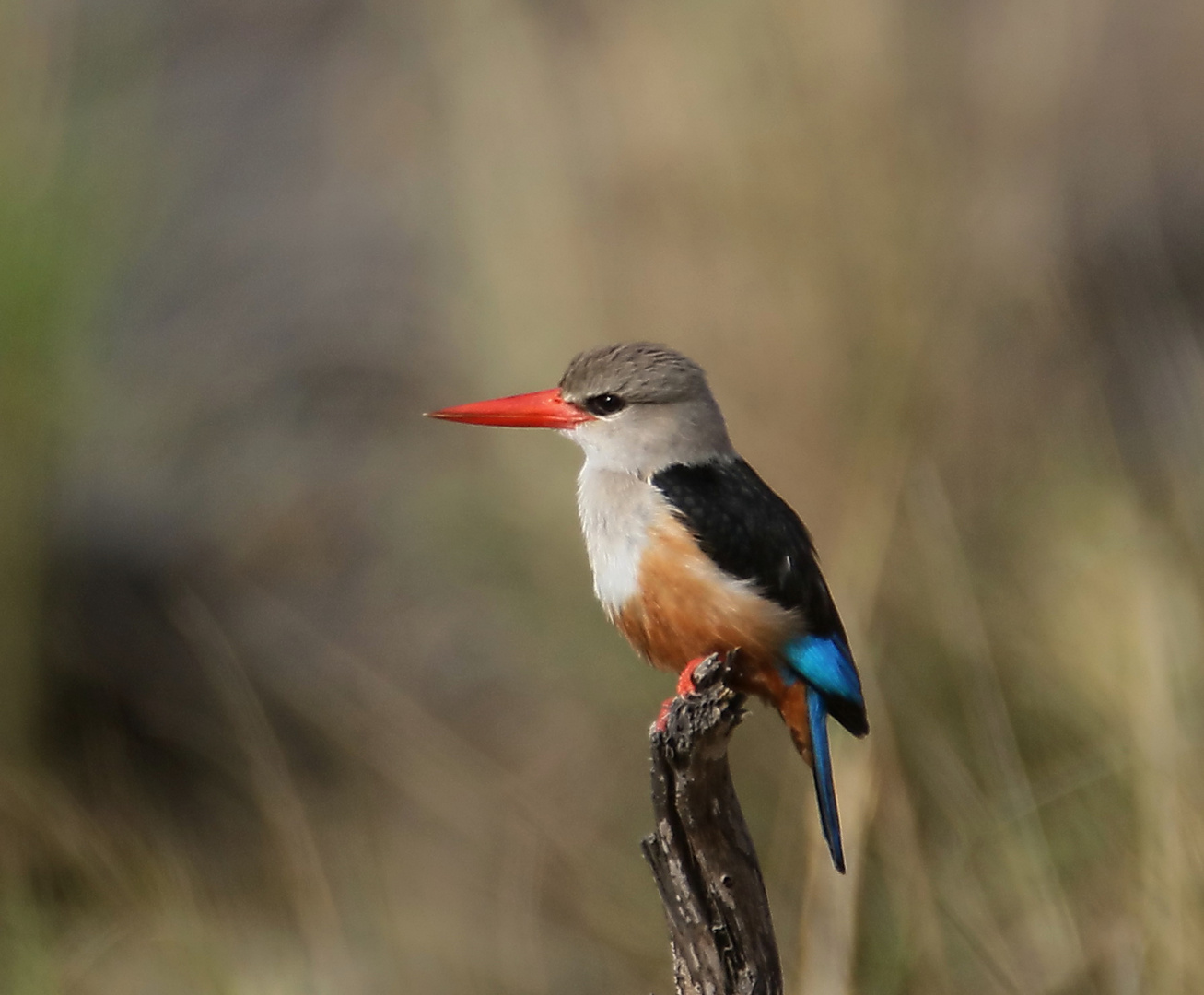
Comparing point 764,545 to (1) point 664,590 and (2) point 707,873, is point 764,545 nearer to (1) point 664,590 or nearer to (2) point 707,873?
(1) point 664,590

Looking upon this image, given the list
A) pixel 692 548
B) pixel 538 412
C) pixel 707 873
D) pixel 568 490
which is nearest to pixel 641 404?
pixel 538 412

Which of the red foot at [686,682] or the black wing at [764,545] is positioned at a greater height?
the black wing at [764,545]

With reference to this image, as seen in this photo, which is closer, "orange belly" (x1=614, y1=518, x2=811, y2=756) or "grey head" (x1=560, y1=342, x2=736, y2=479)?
"orange belly" (x1=614, y1=518, x2=811, y2=756)

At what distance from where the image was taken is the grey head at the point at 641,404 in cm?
304

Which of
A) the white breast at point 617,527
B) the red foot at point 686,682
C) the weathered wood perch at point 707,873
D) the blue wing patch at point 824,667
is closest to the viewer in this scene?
the weathered wood perch at point 707,873

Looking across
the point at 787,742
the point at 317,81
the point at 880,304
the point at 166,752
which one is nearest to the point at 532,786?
the point at 787,742

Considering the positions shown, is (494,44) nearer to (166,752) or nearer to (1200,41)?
(166,752)

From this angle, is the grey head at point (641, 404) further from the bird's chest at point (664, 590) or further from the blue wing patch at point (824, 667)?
the blue wing patch at point (824, 667)

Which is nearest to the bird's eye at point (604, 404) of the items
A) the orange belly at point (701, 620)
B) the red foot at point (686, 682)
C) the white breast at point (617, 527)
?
the white breast at point (617, 527)

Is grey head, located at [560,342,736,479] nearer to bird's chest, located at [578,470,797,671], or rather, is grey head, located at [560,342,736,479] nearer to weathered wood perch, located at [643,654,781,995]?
bird's chest, located at [578,470,797,671]

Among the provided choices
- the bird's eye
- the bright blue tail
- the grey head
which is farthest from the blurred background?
the bird's eye

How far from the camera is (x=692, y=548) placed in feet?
8.94

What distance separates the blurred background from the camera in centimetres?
346

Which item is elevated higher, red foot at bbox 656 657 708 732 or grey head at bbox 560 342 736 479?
grey head at bbox 560 342 736 479
